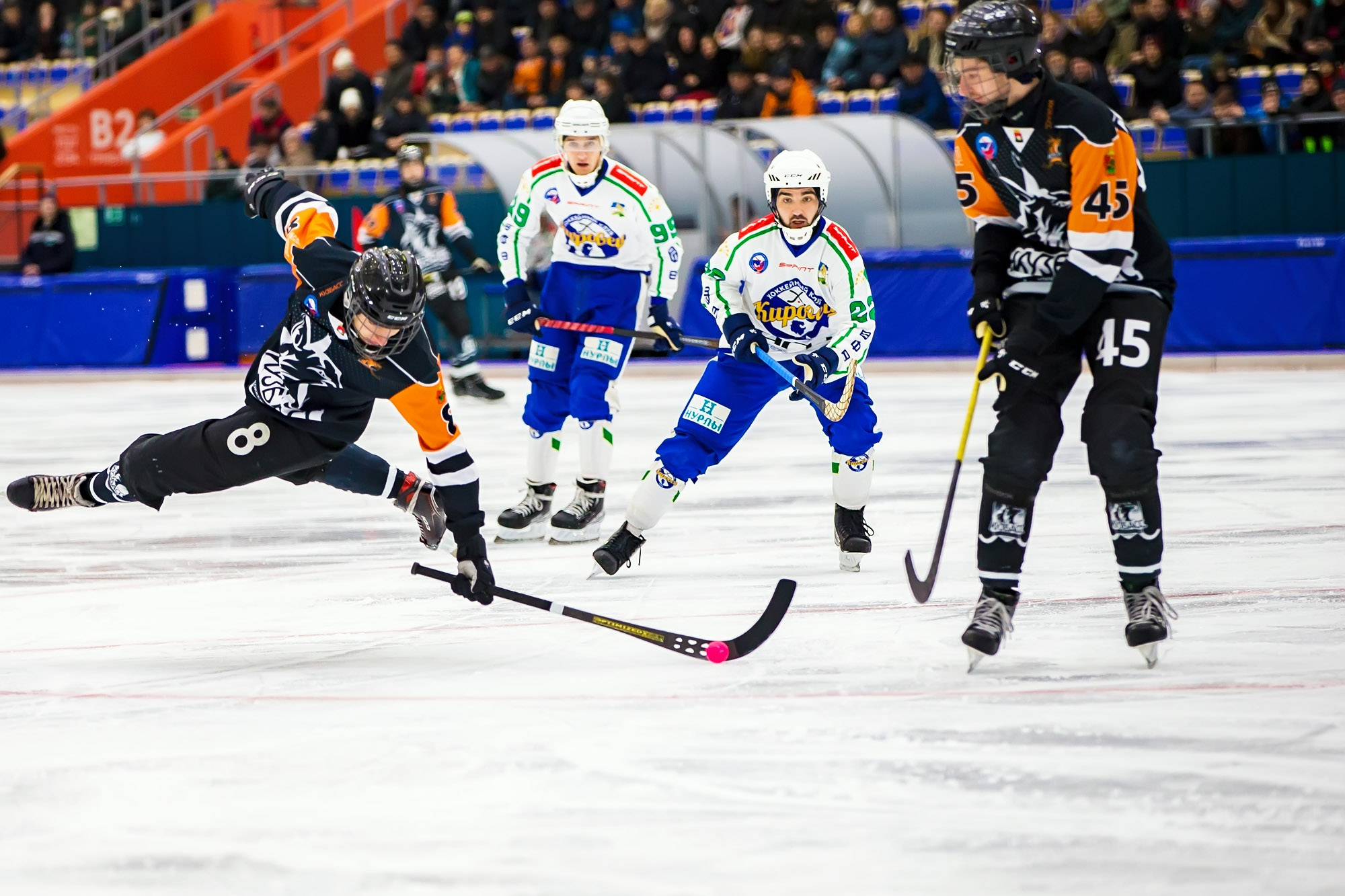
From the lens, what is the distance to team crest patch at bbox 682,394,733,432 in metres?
5.47

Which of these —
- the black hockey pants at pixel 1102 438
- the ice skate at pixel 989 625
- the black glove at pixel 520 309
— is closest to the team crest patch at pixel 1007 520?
the black hockey pants at pixel 1102 438

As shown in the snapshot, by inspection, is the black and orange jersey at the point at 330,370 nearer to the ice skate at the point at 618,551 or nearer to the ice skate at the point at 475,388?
the ice skate at the point at 618,551

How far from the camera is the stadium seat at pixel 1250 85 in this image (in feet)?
Answer: 48.1

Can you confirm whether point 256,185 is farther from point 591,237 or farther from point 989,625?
point 989,625

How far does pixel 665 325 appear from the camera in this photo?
661cm

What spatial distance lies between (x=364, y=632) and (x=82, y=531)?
255 cm

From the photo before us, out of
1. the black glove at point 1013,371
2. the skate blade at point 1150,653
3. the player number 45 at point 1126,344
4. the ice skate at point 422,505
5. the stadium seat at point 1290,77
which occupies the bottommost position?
the ice skate at point 422,505

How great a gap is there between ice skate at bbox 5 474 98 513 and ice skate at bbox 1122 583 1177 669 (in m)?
3.13

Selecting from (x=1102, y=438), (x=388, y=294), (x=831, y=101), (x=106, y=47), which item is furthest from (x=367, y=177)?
(x=1102, y=438)

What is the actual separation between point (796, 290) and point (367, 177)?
1257cm

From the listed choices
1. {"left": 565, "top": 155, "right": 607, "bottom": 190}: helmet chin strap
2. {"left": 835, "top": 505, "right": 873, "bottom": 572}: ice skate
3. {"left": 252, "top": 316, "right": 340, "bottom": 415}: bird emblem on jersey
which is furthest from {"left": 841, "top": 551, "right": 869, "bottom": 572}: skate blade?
{"left": 565, "top": 155, "right": 607, "bottom": 190}: helmet chin strap

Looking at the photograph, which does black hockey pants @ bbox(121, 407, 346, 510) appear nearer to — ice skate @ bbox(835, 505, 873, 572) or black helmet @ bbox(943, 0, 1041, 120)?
ice skate @ bbox(835, 505, 873, 572)

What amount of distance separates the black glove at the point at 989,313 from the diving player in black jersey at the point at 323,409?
1.36m

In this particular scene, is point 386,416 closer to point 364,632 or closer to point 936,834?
point 364,632
